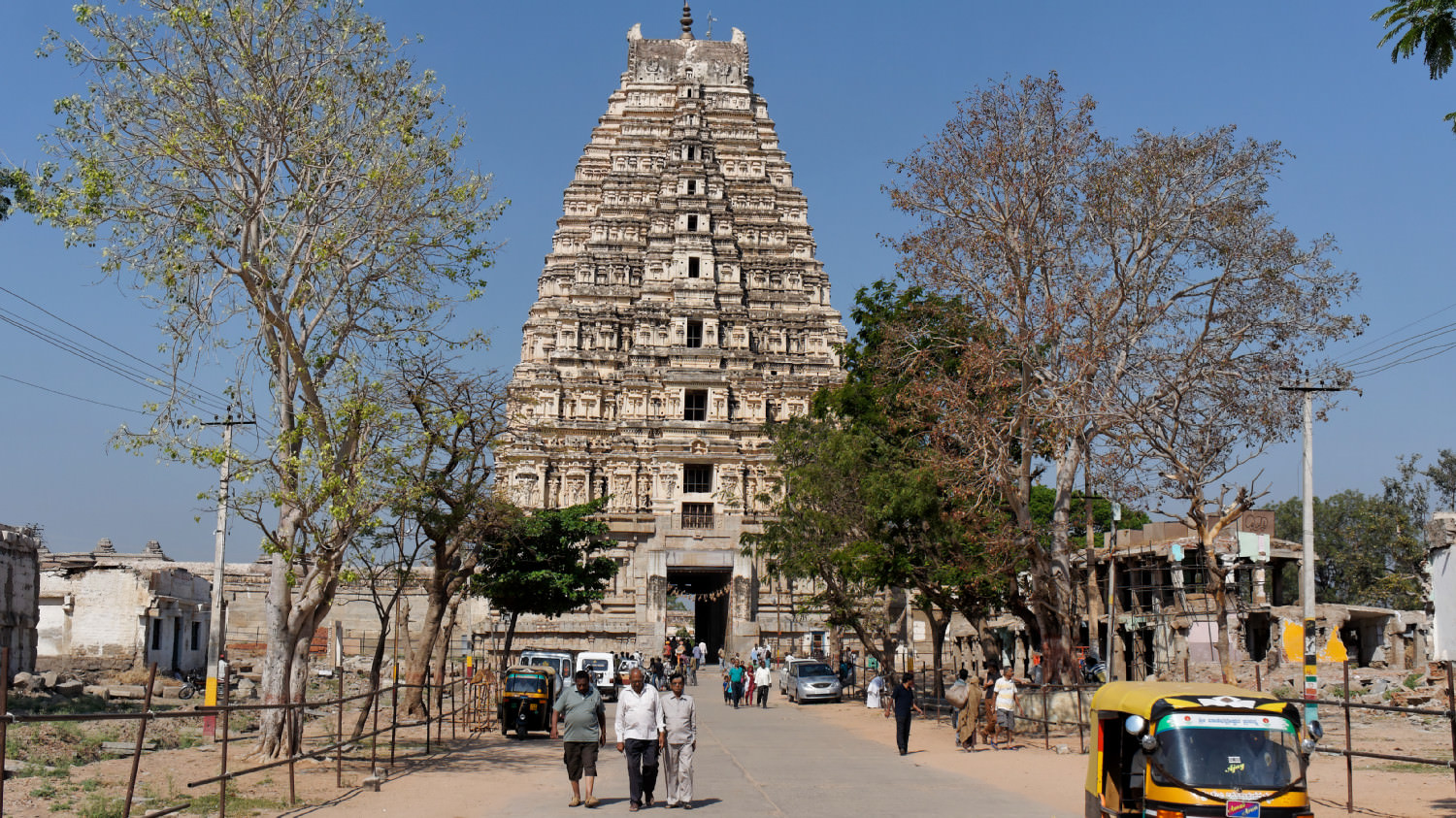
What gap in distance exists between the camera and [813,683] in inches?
1420

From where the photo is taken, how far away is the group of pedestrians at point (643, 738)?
14.5m

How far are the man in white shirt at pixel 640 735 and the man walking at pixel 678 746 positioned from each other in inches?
4.2

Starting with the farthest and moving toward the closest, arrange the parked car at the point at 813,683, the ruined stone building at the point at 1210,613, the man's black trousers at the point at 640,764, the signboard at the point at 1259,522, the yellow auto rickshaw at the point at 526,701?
the signboard at the point at 1259,522 → the parked car at the point at 813,683 → the ruined stone building at the point at 1210,613 → the yellow auto rickshaw at the point at 526,701 → the man's black trousers at the point at 640,764

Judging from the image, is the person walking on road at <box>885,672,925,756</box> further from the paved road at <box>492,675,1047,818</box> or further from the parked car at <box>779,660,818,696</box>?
the parked car at <box>779,660,818,696</box>

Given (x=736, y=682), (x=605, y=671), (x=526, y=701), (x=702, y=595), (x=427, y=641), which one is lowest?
(x=736, y=682)

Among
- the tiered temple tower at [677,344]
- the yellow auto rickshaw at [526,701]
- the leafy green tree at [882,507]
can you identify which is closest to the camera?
the yellow auto rickshaw at [526,701]

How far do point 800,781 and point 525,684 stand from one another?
29.5 ft

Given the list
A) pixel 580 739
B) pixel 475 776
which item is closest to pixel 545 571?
pixel 475 776

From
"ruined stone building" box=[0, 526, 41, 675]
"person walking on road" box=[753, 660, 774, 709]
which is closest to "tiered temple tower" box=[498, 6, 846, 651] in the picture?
"person walking on road" box=[753, 660, 774, 709]

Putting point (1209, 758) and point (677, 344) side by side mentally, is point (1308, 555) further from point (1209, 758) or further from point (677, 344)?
point (677, 344)

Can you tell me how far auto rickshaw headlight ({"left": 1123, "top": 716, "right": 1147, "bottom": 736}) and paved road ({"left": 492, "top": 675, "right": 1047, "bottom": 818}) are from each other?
400 cm

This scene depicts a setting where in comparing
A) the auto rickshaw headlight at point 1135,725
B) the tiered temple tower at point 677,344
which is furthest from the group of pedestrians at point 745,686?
the auto rickshaw headlight at point 1135,725

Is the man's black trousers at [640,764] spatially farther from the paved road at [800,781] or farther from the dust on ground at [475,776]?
the dust on ground at [475,776]

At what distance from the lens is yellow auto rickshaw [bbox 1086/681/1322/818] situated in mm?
10328
